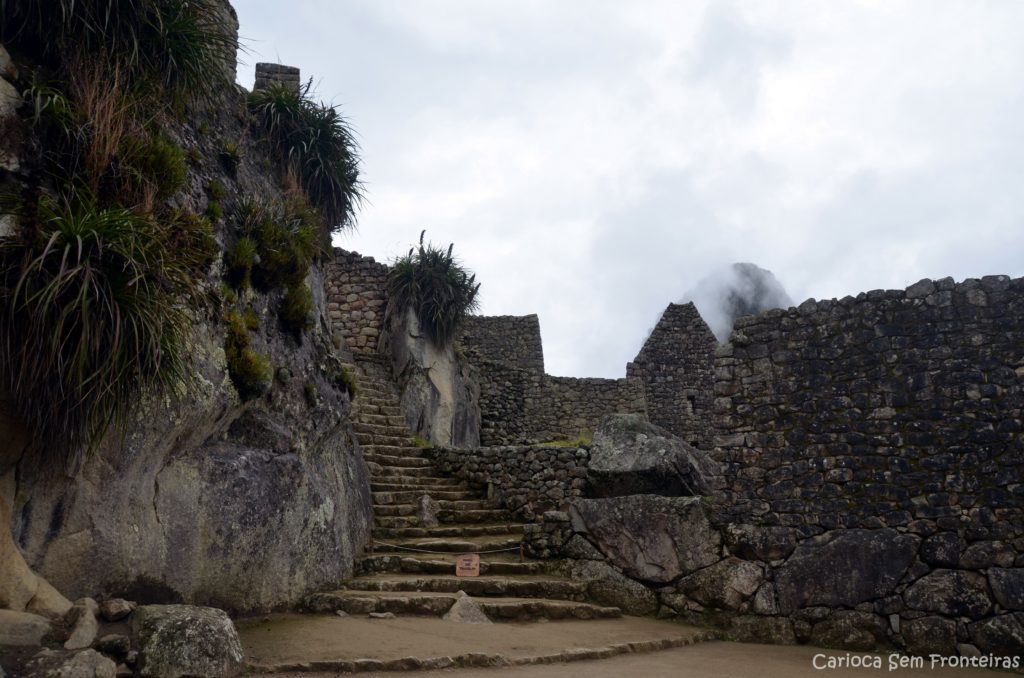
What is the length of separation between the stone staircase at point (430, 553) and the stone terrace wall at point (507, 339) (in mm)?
9870

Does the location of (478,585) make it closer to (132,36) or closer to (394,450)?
(394,450)

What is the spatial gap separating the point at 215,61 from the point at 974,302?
8.93 metres

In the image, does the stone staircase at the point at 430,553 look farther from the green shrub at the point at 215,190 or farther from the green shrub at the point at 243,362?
the green shrub at the point at 215,190

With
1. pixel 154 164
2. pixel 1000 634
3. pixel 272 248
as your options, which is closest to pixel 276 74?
pixel 272 248

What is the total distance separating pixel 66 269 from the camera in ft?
17.3

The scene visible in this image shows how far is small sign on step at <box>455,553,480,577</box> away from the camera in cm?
942

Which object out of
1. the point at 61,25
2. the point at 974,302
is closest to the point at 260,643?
the point at 61,25

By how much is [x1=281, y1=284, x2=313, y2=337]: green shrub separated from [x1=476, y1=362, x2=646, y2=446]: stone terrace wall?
10.5 m

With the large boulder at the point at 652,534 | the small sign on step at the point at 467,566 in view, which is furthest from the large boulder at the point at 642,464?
the small sign on step at the point at 467,566

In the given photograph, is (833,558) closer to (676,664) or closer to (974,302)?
A: (676,664)

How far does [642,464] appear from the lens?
10.6 m

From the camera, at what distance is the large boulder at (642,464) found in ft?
34.5

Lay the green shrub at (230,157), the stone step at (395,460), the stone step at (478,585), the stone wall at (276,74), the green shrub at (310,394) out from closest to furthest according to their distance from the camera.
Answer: the stone step at (478,585) < the green shrub at (310,394) < the green shrub at (230,157) < the stone step at (395,460) < the stone wall at (276,74)

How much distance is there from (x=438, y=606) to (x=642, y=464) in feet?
12.5
